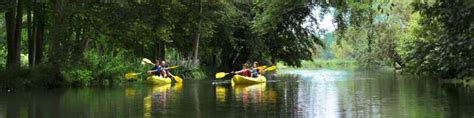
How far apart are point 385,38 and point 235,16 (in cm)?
2004

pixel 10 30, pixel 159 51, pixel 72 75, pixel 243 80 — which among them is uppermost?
pixel 10 30

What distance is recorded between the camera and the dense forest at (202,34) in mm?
20734

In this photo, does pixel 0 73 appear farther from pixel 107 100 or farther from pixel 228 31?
pixel 228 31

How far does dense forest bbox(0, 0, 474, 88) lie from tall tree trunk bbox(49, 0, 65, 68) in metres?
0.04

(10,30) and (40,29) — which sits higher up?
(40,29)

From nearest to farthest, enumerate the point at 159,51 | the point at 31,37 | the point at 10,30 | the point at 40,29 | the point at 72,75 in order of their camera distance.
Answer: the point at 72,75 < the point at 10,30 < the point at 31,37 < the point at 40,29 < the point at 159,51

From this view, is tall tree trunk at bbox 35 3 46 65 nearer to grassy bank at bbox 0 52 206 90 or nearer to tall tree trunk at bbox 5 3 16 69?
tall tree trunk at bbox 5 3 16 69

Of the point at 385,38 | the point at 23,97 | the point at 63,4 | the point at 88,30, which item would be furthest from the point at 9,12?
the point at 385,38

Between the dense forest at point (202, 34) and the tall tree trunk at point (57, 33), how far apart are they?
0.14 ft

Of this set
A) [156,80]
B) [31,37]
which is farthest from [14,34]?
[156,80]

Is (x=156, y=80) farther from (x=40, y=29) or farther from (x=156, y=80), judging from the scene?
(x=40, y=29)

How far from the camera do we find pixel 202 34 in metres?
44.2

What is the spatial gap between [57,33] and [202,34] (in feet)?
54.8

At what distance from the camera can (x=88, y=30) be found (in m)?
34.9
